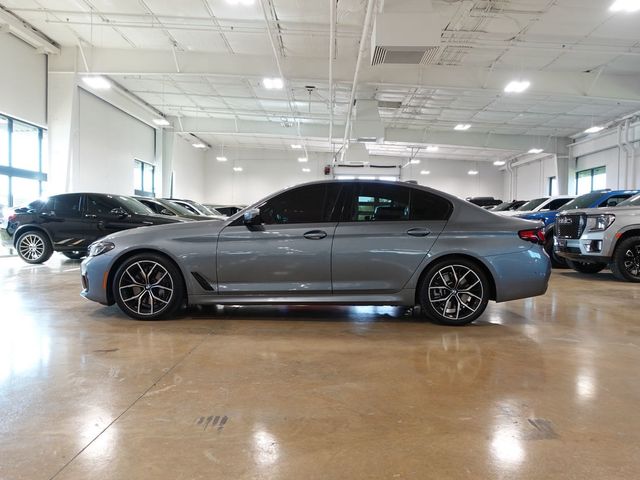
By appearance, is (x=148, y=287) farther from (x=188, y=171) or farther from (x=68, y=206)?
(x=188, y=171)

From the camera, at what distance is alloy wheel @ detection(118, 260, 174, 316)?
4070mm

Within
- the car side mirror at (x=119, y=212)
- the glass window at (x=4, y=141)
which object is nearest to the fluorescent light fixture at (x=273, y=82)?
the car side mirror at (x=119, y=212)

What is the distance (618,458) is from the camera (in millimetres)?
1838

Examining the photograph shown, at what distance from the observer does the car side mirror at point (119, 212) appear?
26.9 ft

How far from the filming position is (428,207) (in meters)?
4.05

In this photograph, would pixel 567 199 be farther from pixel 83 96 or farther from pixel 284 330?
pixel 83 96

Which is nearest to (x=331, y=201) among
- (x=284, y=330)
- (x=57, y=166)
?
(x=284, y=330)

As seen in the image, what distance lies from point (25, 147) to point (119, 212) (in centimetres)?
587

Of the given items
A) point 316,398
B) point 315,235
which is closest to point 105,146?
point 315,235

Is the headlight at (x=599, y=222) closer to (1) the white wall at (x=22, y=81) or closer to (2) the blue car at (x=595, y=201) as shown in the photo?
(2) the blue car at (x=595, y=201)

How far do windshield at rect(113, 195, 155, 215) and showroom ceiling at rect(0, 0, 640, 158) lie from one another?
4.24m

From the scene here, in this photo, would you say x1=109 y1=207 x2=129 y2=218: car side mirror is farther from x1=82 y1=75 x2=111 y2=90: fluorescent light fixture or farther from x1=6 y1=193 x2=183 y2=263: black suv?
x1=82 y1=75 x2=111 y2=90: fluorescent light fixture

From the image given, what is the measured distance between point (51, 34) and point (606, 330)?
44.1ft

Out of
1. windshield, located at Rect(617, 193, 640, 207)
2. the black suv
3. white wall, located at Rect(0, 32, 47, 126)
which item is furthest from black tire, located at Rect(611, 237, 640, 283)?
white wall, located at Rect(0, 32, 47, 126)
